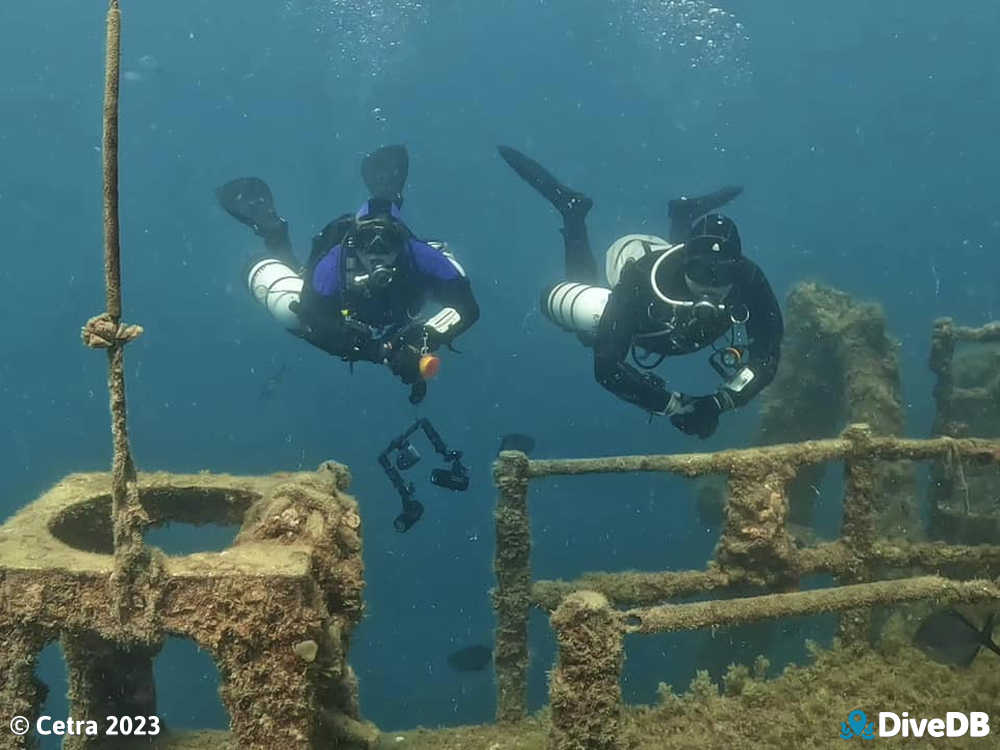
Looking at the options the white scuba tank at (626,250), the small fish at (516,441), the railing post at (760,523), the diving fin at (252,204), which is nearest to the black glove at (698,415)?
the railing post at (760,523)

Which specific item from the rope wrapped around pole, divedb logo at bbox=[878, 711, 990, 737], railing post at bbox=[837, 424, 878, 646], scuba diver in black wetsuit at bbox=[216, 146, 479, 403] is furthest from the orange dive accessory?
divedb logo at bbox=[878, 711, 990, 737]

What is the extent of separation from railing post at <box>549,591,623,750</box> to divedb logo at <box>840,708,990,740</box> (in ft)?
4.83

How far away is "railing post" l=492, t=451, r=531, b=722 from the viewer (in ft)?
16.6

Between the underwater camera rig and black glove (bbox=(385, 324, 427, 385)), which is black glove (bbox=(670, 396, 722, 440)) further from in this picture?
black glove (bbox=(385, 324, 427, 385))

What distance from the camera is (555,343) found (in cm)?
6038

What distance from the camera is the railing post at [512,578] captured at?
5051 millimetres

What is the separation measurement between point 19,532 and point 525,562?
3.03 m

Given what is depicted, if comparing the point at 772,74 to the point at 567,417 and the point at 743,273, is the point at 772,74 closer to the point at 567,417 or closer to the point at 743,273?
the point at 567,417

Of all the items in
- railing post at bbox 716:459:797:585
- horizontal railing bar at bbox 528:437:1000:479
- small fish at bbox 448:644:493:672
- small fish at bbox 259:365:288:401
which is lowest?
small fish at bbox 448:644:493:672

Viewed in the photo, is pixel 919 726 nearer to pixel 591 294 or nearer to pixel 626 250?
pixel 626 250

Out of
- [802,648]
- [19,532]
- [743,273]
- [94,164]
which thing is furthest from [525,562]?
[94,164]

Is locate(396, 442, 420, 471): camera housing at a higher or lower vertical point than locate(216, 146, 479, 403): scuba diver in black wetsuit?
lower

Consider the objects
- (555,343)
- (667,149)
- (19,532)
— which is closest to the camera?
(19,532)

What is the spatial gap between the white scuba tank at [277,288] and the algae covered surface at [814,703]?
6280 mm
